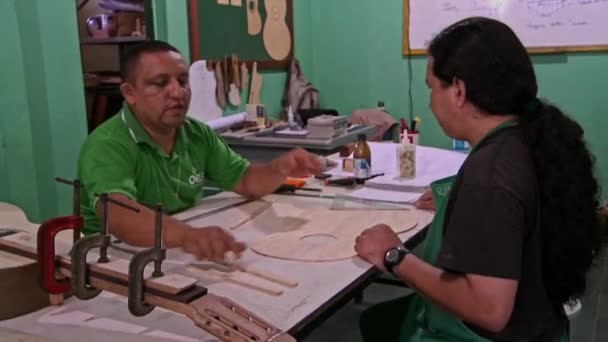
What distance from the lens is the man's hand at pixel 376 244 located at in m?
1.39

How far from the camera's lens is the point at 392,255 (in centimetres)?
134

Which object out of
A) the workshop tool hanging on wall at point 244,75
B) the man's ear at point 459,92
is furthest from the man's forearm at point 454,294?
the workshop tool hanging on wall at point 244,75

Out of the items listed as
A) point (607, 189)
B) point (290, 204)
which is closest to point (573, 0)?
point (607, 189)

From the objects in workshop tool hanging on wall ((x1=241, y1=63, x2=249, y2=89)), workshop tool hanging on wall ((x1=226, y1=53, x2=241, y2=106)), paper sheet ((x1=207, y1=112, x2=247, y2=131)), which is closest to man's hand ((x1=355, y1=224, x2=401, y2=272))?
paper sheet ((x1=207, y1=112, x2=247, y2=131))

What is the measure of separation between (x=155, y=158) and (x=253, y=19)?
223 centimetres

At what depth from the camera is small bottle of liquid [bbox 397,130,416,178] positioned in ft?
7.49

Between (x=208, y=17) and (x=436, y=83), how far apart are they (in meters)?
2.47

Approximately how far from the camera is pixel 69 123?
8.75 ft

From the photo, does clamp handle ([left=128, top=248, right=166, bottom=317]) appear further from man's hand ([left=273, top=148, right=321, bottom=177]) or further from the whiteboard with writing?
the whiteboard with writing

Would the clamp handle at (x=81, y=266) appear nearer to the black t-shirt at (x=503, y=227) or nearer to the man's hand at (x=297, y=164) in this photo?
the black t-shirt at (x=503, y=227)

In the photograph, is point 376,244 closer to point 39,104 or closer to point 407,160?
point 407,160

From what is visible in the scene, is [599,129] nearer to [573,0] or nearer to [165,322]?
[573,0]

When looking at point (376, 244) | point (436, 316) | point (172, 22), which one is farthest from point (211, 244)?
point (172, 22)

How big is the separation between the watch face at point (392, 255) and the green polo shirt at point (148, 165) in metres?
0.75
